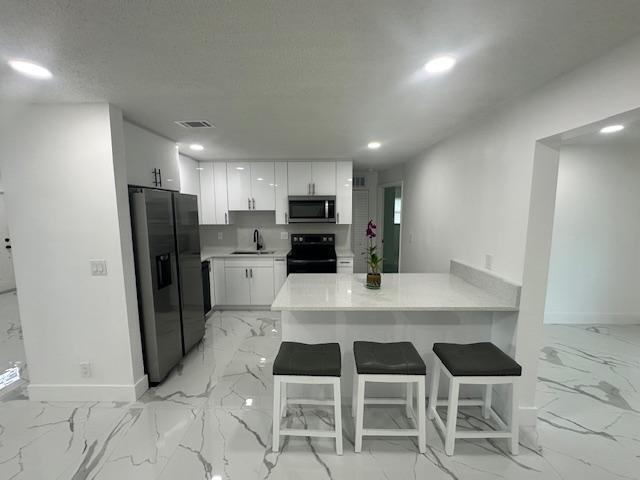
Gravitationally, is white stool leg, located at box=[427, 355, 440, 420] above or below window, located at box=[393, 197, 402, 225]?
below

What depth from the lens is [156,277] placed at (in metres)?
2.32

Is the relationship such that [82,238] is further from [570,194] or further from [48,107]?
[570,194]

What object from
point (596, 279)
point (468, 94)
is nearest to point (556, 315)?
point (596, 279)

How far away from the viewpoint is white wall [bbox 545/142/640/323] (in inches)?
129

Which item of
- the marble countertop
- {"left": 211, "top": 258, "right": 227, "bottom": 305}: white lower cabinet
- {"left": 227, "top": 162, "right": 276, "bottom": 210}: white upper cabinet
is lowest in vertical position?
{"left": 211, "top": 258, "right": 227, "bottom": 305}: white lower cabinet

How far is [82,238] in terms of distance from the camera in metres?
2.05

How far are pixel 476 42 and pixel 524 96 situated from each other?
0.86m

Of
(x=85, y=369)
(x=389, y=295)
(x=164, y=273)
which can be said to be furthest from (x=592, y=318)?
(x=85, y=369)

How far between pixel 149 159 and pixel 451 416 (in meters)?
3.12

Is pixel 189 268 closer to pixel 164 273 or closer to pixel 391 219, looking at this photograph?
pixel 164 273

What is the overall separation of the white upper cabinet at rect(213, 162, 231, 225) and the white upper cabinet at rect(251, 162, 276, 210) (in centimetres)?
41

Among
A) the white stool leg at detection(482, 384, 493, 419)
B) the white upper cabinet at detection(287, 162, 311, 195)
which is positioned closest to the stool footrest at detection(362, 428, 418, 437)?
the white stool leg at detection(482, 384, 493, 419)

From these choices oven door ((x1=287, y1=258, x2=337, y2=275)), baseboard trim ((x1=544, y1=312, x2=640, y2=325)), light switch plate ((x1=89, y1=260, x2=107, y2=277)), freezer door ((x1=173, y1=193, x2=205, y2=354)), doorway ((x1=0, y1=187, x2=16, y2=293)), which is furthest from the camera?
doorway ((x1=0, y1=187, x2=16, y2=293))

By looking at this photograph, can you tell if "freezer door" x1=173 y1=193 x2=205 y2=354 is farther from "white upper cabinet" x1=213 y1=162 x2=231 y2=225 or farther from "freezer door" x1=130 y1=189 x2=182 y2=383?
"white upper cabinet" x1=213 y1=162 x2=231 y2=225
